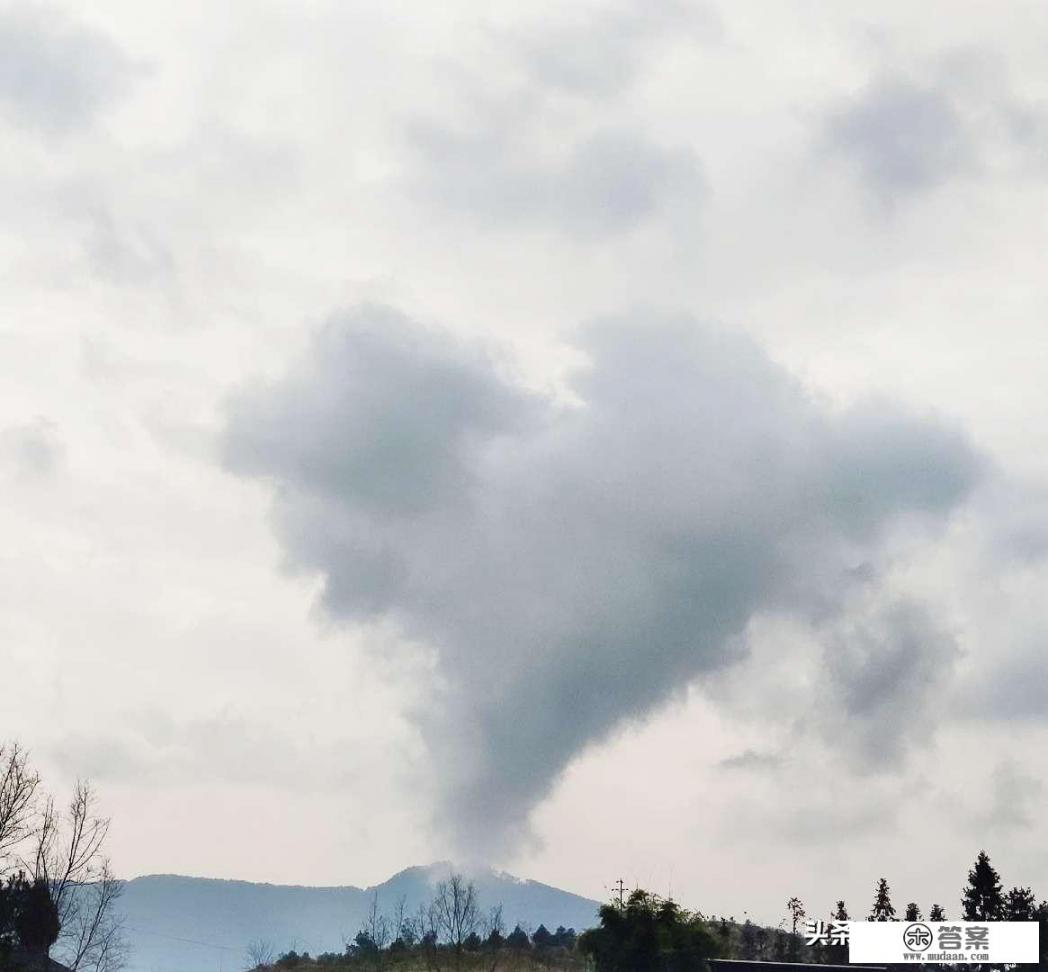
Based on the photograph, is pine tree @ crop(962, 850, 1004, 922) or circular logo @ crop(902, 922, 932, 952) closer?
circular logo @ crop(902, 922, 932, 952)

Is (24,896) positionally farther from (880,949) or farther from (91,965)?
(880,949)

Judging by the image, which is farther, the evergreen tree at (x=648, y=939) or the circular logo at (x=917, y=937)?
the evergreen tree at (x=648, y=939)

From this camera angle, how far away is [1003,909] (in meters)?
180

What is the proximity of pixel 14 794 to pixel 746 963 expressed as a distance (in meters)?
68.2

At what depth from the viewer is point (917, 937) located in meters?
120

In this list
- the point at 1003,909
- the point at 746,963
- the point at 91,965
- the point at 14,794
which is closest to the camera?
the point at 746,963

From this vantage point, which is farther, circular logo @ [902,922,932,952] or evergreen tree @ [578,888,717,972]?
evergreen tree @ [578,888,717,972]

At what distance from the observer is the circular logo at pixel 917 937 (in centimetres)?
11912

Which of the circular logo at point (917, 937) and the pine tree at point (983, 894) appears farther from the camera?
the pine tree at point (983, 894)

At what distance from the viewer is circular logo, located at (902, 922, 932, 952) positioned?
119125mm

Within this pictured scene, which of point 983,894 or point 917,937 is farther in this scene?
point 983,894

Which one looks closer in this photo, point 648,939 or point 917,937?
point 917,937

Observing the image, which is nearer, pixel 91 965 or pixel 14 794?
pixel 14 794

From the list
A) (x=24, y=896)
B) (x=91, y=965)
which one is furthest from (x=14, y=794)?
(x=91, y=965)
